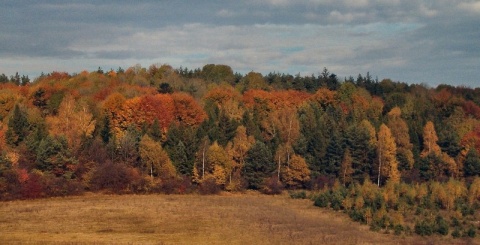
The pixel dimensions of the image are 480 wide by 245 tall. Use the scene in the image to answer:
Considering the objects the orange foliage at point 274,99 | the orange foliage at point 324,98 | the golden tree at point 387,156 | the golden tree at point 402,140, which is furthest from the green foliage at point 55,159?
the orange foliage at point 324,98

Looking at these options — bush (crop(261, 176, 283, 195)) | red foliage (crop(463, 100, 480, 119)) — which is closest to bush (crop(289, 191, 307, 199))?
bush (crop(261, 176, 283, 195))

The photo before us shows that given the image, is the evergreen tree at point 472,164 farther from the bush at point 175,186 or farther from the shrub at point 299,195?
the bush at point 175,186

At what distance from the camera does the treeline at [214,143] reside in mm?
84188

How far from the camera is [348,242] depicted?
5219 centimetres

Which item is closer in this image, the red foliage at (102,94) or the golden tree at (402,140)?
the golden tree at (402,140)

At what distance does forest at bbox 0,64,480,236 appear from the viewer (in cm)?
7744

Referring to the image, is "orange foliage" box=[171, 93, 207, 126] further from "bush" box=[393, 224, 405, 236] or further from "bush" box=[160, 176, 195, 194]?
"bush" box=[393, 224, 405, 236]

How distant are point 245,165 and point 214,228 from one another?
34164 mm

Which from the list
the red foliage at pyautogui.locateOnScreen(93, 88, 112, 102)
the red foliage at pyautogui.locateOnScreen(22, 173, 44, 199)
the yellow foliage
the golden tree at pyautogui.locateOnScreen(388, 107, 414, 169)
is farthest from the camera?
the red foliage at pyautogui.locateOnScreen(93, 88, 112, 102)

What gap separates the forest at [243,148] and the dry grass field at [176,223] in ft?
19.1

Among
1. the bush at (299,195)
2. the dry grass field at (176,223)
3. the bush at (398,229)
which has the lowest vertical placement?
the bush at (299,195)

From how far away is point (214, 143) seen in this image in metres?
92.4

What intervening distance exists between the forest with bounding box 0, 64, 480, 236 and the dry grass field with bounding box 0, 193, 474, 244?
5823 millimetres

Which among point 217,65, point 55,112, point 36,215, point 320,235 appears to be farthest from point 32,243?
point 217,65
